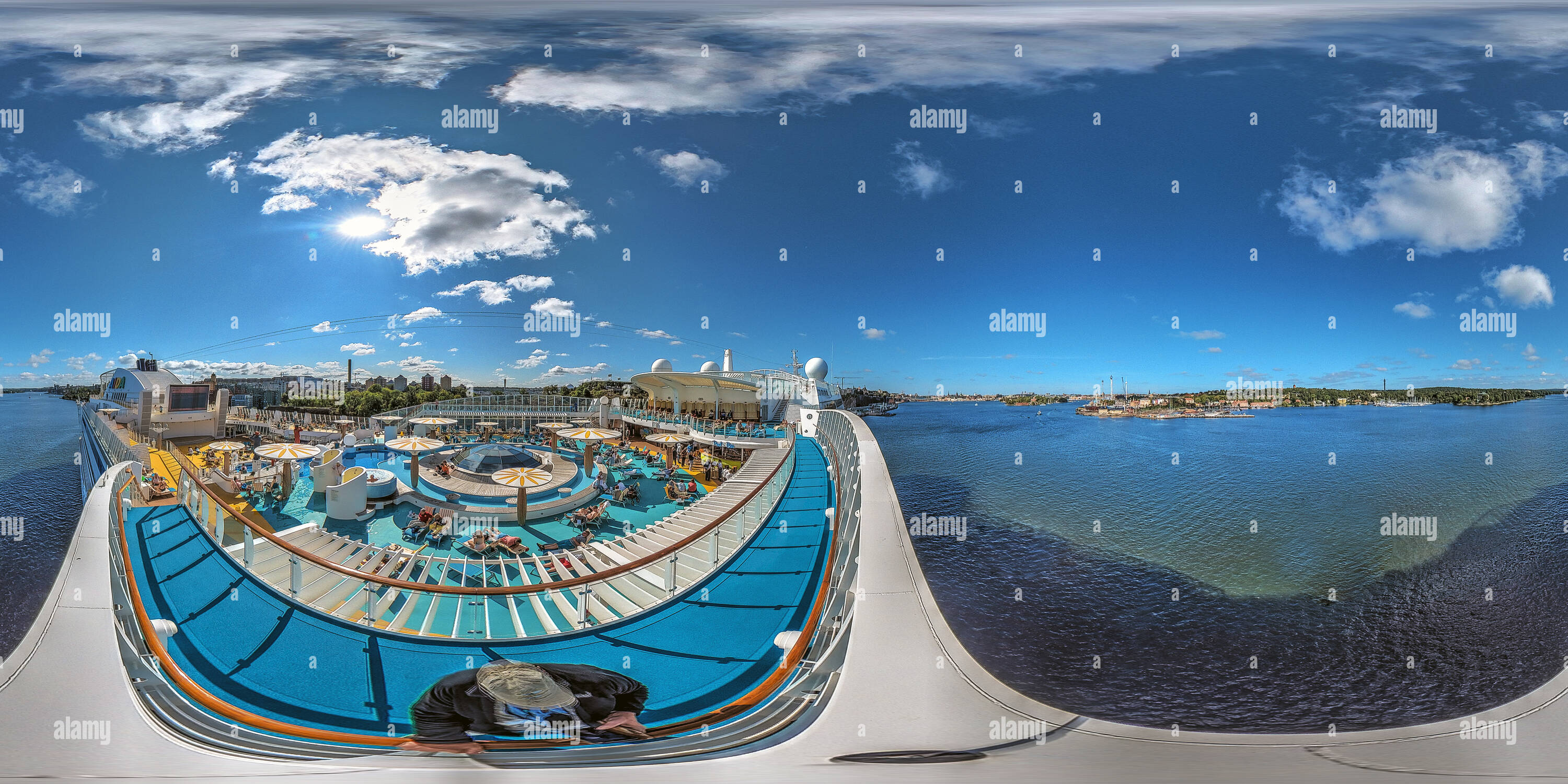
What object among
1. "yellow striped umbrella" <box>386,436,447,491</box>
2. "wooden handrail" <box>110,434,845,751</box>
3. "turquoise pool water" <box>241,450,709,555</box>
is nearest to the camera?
"wooden handrail" <box>110,434,845,751</box>

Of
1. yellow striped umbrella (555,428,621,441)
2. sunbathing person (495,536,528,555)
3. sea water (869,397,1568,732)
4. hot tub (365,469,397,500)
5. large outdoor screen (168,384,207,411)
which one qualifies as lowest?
sea water (869,397,1568,732)

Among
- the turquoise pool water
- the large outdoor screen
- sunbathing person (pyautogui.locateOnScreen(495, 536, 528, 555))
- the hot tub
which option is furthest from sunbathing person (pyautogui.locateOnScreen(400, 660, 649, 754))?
the large outdoor screen

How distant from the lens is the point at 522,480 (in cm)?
624

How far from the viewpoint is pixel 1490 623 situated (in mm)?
5953

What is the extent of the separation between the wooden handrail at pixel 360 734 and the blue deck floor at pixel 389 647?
119mm

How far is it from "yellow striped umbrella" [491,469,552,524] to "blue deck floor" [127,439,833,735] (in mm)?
3049

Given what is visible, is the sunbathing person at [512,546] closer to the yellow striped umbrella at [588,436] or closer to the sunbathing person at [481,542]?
the sunbathing person at [481,542]

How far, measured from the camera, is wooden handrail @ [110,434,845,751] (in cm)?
162

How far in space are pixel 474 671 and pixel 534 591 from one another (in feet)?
1.30

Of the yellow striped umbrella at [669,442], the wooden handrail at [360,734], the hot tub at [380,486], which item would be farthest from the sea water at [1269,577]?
the hot tub at [380,486]

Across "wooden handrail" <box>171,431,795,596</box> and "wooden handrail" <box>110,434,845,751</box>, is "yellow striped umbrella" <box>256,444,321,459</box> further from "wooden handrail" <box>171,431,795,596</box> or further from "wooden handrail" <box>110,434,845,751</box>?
"wooden handrail" <box>110,434,845,751</box>

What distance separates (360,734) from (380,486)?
21.1 feet

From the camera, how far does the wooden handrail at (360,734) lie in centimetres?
162

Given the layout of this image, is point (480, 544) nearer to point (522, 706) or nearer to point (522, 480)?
point (522, 480)
